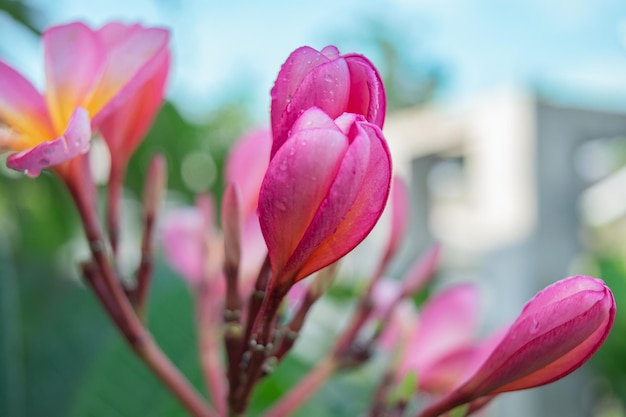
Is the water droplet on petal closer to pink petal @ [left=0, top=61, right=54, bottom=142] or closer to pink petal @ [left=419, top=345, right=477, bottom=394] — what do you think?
pink petal @ [left=419, top=345, right=477, bottom=394]

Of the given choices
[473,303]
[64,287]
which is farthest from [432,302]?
[64,287]

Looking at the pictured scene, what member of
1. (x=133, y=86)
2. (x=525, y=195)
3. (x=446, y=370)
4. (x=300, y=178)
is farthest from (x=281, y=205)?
(x=525, y=195)

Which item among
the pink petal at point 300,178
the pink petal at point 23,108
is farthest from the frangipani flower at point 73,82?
the pink petal at point 300,178

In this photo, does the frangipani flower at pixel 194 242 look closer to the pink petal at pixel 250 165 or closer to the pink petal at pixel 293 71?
the pink petal at pixel 250 165

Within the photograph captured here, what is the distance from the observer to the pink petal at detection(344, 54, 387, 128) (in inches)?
9.8

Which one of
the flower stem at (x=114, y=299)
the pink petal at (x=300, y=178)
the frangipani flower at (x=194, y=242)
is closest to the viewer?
the pink petal at (x=300, y=178)

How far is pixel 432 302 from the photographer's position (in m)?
0.47

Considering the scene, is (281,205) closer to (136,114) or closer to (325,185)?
(325,185)

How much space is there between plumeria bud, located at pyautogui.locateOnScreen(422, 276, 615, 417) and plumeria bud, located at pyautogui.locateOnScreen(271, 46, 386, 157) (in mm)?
100

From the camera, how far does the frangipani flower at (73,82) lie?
0.31 meters

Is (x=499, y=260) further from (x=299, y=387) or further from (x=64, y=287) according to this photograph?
(x=299, y=387)

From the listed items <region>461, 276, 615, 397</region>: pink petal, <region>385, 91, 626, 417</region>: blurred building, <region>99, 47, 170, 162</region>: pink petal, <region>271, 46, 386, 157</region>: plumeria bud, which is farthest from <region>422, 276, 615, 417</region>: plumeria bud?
<region>385, 91, 626, 417</region>: blurred building

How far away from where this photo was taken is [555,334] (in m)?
0.27

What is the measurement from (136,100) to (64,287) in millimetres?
494
